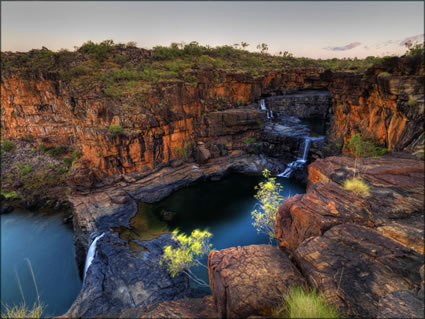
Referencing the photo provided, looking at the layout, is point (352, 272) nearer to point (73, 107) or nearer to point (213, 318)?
point (213, 318)

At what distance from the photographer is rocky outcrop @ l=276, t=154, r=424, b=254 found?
615 cm

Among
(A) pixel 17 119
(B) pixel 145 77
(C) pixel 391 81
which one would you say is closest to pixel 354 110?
(C) pixel 391 81

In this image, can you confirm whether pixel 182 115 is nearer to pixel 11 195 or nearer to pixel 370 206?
pixel 11 195

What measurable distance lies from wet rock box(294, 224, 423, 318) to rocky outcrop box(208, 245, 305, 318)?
647mm

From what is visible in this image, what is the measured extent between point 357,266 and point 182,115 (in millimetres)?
24219

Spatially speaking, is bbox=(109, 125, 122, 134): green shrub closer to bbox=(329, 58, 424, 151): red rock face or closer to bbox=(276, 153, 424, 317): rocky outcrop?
bbox=(276, 153, 424, 317): rocky outcrop

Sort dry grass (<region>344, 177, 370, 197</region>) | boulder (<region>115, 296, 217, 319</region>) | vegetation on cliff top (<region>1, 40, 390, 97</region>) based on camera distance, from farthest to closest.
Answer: vegetation on cliff top (<region>1, 40, 390, 97</region>) → dry grass (<region>344, 177, 370, 197</region>) → boulder (<region>115, 296, 217, 319</region>)

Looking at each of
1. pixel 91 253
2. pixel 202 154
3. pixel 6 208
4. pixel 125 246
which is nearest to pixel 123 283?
pixel 125 246

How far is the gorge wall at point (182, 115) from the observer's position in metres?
13.9

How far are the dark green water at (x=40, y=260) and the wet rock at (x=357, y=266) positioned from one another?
41.5 ft

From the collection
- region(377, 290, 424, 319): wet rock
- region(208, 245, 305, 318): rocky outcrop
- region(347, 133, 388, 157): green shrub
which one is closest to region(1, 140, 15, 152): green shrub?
region(208, 245, 305, 318): rocky outcrop

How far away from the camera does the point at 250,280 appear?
578 centimetres

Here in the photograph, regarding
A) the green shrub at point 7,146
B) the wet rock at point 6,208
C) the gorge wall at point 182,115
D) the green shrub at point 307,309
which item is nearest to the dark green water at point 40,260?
the wet rock at point 6,208

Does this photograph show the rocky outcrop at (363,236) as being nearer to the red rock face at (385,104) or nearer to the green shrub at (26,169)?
the red rock face at (385,104)
